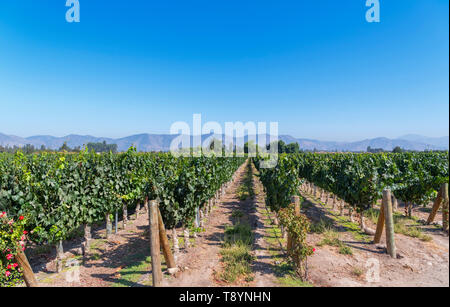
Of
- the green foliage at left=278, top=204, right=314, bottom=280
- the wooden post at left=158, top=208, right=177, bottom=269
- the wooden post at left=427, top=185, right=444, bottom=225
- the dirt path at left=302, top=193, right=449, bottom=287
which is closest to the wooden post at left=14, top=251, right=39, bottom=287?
the wooden post at left=158, top=208, right=177, bottom=269

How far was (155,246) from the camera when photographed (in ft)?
16.4

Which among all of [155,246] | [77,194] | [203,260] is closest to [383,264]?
[203,260]

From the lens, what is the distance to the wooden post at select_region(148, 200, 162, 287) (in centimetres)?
492

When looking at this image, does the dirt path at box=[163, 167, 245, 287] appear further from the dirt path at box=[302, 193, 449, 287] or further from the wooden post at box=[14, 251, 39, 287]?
the wooden post at box=[14, 251, 39, 287]

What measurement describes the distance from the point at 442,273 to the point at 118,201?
34.5 feet

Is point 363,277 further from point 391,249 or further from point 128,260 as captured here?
point 128,260

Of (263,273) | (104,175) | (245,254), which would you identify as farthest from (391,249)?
(104,175)

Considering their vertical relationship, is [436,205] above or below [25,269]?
above

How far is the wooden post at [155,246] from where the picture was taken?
16.1ft

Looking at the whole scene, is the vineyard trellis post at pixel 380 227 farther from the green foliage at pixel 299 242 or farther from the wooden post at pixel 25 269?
the wooden post at pixel 25 269

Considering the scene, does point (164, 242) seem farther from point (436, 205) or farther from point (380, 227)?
point (436, 205)

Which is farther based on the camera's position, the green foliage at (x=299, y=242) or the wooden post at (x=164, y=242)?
the green foliage at (x=299, y=242)

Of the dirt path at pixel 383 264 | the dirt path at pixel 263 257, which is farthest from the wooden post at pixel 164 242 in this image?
the dirt path at pixel 383 264
